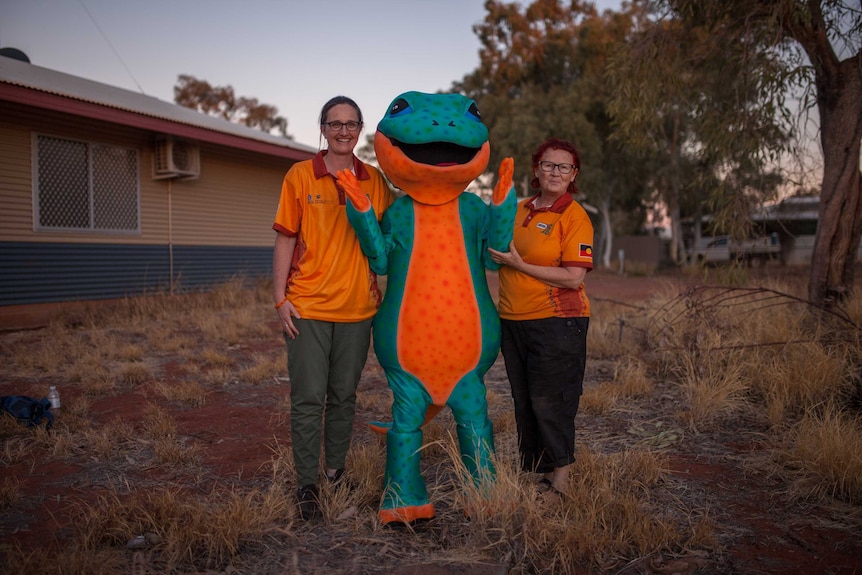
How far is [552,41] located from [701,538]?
24382 mm

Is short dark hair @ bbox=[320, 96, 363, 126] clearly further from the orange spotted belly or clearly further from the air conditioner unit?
the air conditioner unit

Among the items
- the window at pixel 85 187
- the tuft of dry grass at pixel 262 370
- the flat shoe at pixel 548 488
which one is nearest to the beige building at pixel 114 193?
the window at pixel 85 187

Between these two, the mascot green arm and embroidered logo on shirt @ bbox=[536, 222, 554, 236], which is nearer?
the mascot green arm

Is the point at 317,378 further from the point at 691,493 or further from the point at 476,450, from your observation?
the point at 691,493

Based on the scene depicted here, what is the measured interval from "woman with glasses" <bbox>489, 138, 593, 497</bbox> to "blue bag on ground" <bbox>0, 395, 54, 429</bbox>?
3.38 metres

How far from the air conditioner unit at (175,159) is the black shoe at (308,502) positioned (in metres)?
8.30

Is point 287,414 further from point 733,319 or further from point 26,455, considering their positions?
point 733,319

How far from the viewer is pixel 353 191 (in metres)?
2.74

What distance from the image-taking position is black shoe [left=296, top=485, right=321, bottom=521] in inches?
117

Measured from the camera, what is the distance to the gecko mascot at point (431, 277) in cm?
283

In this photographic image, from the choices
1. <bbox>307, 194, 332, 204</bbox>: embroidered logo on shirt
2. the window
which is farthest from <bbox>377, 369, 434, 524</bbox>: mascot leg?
the window

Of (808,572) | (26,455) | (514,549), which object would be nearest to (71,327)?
(26,455)

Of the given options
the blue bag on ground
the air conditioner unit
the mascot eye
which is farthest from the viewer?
the air conditioner unit

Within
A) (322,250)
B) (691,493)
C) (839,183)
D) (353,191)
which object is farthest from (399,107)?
(839,183)
